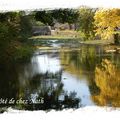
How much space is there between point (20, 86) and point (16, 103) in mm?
806

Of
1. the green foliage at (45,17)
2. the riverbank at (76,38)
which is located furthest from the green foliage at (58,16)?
the riverbank at (76,38)

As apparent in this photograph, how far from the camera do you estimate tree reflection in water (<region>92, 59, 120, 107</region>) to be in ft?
7.87

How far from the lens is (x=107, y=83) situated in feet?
9.12

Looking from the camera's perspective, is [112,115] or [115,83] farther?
[115,83]

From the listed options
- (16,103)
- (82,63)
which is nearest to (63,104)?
(16,103)

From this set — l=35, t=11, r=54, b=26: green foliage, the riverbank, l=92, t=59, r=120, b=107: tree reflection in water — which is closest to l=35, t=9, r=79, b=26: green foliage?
l=35, t=11, r=54, b=26: green foliage

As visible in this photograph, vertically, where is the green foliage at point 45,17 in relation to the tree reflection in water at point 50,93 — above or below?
above

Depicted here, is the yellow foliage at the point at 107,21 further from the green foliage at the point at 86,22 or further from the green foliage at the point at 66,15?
the green foliage at the point at 66,15

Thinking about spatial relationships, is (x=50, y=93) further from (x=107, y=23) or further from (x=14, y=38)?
(x=107, y=23)

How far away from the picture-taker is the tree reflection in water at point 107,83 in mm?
2399

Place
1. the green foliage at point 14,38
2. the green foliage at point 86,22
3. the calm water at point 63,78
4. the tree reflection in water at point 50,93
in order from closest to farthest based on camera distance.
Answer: the tree reflection in water at point 50,93, the green foliage at point 86,22, the calm water at point 63,78, the green foliage at point 14,38

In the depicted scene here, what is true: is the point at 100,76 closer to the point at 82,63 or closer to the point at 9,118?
the point at 82,63

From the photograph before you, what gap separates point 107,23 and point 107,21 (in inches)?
1.6

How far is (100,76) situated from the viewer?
3.13 m
